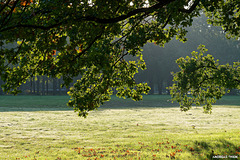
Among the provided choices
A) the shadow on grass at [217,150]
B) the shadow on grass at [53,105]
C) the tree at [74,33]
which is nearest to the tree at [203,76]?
the shadow on grass at [217,150]

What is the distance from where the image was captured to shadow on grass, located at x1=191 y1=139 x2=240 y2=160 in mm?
11094

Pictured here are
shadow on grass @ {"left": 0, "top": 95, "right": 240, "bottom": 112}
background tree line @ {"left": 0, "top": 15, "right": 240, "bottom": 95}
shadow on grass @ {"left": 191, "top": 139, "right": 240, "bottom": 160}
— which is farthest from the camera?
background tree line @ {"left": 0, "top": 15, "right": 240, "bottom": 95}

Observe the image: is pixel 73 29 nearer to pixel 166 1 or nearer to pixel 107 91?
pixel 166 1

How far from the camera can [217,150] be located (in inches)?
492

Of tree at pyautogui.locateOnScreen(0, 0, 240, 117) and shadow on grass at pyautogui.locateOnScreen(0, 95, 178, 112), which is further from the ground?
tree at pyautogui.locateOnScreen(0, 0, 240, 117)

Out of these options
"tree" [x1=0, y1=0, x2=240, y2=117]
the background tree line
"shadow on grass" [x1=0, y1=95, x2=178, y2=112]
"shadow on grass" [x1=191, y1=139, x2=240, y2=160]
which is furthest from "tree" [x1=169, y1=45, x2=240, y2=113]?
the background tree line

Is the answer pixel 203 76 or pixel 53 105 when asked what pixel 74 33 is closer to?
pixel 203 76

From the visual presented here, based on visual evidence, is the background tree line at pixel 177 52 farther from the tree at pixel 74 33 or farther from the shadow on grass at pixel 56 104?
the tree at pixel 74 33

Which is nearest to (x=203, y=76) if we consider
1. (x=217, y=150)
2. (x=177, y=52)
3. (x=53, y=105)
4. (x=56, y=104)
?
(x=217, y=150)

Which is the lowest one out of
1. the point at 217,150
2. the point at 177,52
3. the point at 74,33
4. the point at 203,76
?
the point at 217,150

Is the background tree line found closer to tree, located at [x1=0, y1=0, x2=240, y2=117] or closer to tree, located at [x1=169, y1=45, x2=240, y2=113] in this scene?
tree, located at [x1=169, y1=45, x2=240, y2=113]

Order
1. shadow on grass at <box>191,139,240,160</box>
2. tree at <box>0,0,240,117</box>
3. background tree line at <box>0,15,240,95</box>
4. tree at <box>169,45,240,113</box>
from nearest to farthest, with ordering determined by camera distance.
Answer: tree at <box>0,0,240,117</box>, shadow on grass at <box>191,139,240,160</box>, tree at <box>169,45,240,113</box>, background tree line at <box>0,15,240,95</box>

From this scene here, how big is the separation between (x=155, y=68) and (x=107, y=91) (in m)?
Answer: 73.6

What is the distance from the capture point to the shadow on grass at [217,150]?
1109 cm
